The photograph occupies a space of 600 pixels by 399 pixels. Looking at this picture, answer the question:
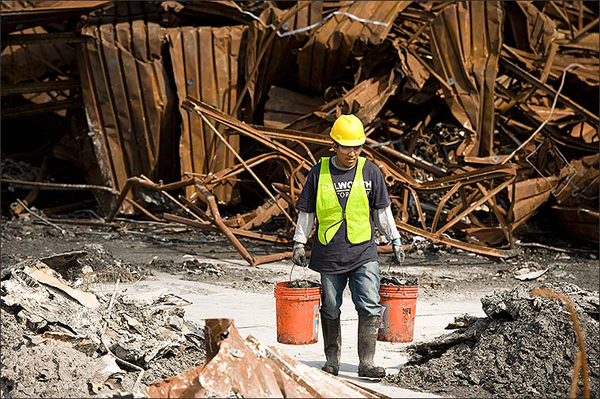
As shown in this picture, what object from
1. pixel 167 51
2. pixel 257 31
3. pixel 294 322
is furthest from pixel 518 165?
pixel 294 322

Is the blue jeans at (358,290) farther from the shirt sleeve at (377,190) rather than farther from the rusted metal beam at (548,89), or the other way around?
the rusted metal beam at (548,89)

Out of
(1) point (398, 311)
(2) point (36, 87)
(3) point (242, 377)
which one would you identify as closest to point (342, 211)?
(1) point (398, 311)

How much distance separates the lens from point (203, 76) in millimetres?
12305

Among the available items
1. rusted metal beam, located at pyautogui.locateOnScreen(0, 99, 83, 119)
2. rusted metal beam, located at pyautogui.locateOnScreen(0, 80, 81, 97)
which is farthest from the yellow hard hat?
rusted metal beam, located at pyautogui.locateOnScreen(0, 99, 83, 119)

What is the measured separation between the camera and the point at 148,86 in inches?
489

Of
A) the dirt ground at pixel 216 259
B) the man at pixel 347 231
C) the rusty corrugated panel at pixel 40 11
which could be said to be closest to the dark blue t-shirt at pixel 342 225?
the man at pixel 347 231

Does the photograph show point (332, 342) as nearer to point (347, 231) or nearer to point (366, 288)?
point (366, 288)

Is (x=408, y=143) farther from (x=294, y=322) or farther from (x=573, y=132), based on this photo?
(x=294, y=322)

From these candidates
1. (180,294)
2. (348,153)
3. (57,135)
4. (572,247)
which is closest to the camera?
(348,153)

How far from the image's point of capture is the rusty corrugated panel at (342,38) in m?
11.5

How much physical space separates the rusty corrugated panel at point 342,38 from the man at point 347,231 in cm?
612

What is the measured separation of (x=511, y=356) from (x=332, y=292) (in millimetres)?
1270

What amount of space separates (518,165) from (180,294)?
5.83m

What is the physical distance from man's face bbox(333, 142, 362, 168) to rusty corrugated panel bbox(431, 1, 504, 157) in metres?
5.87
